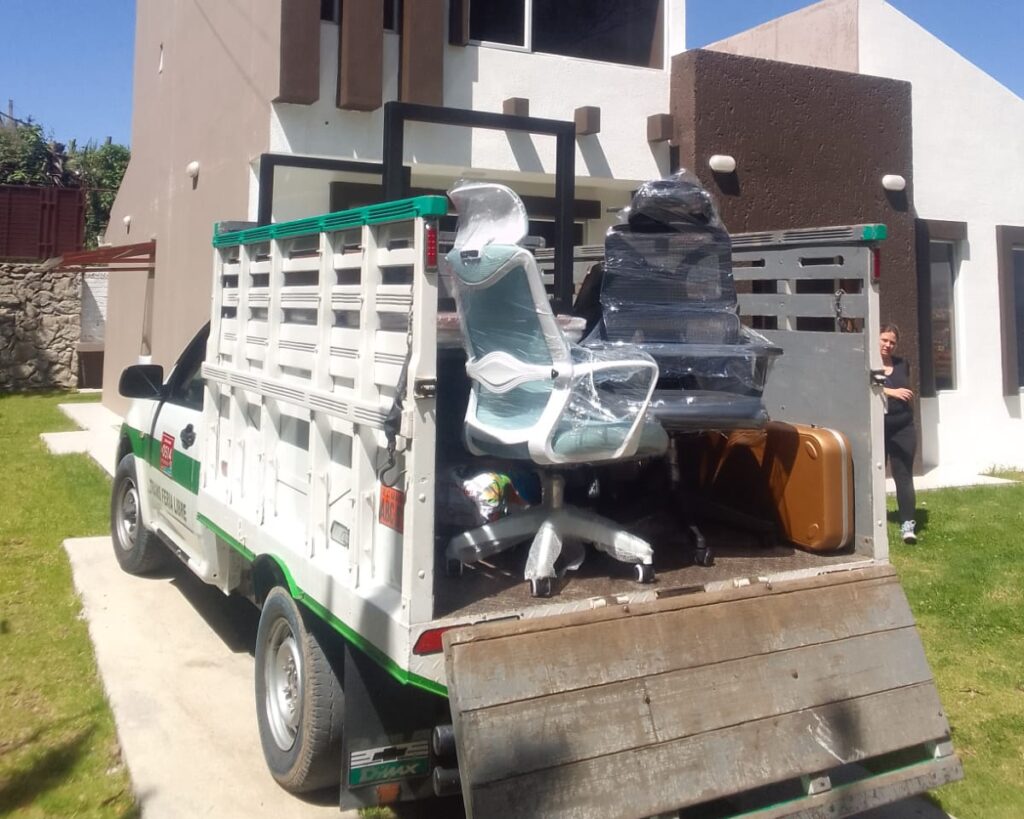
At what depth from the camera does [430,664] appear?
2.94 metres

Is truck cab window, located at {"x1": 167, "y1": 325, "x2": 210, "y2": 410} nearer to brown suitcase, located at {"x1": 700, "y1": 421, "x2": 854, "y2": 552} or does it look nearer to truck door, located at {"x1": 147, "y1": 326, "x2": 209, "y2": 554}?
truck door, located at {"x1": 147, "y1": 326, "x2": 209, "y2": 554}

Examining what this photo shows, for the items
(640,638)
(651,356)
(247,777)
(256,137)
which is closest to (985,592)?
(651,356)

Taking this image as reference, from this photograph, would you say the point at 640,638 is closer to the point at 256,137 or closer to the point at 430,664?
the point at 430,664

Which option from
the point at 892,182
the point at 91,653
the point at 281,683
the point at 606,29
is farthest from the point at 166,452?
the point at 892,182

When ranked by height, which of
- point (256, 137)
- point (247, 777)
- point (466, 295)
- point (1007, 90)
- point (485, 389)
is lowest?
point (247, 777)

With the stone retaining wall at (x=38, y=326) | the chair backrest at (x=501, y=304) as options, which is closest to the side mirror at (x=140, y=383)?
the chair backrest at (x=501, y=304)

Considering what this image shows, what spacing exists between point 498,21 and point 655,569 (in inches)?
274

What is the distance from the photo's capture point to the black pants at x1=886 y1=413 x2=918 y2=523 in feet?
25.3

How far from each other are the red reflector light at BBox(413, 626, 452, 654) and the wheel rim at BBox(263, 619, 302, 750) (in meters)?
0.99

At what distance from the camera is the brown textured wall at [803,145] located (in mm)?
9211

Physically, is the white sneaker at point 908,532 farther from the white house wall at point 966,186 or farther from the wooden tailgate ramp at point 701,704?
the wooden tailgate ramp at point 701,704

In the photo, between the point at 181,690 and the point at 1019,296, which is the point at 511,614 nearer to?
the point at 181,690

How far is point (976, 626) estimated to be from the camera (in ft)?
19.1

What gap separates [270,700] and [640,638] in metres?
1.69
